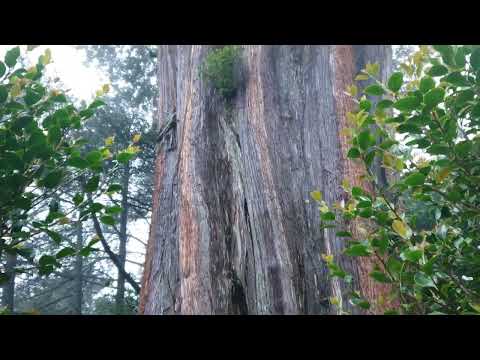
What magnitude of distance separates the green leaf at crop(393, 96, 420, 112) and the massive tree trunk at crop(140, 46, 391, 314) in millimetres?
1508

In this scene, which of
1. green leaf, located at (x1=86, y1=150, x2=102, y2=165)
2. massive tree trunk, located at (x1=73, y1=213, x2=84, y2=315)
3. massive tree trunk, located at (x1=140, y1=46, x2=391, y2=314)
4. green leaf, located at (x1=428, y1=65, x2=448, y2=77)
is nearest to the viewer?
green leaf, located at (x1=428, y1=65, x2=448, y2=77)

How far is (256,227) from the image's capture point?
3.18 m

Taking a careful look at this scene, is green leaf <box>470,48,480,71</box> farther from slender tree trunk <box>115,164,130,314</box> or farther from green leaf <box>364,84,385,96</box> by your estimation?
slender tree trunk <box>115,164,130,314</box>

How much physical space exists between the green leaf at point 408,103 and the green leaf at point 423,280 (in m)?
0.55

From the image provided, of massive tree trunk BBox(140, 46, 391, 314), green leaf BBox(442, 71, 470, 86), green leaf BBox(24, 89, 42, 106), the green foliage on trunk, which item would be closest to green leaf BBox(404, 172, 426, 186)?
green leaf BBox(442, 71, 470, 86)

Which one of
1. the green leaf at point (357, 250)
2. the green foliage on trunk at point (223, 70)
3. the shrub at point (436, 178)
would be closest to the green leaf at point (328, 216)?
the shrub at point (436, 178)

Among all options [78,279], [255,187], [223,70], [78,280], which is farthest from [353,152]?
[78,280]

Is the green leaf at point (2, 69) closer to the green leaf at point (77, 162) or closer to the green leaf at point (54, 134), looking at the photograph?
the green leaf at point (54, 134)

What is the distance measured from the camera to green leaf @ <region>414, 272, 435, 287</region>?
1.33m

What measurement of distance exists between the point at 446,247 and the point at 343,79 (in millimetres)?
2194

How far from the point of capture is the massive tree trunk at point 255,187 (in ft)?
9.80

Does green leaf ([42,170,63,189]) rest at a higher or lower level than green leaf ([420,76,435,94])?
lower

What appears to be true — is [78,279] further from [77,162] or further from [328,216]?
[328,216]
